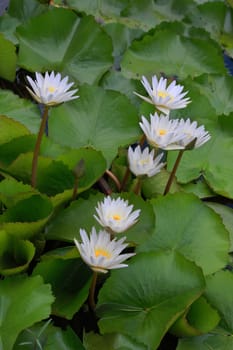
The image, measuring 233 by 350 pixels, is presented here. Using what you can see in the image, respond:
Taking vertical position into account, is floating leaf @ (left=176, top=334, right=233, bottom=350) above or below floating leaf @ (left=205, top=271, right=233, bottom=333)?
below

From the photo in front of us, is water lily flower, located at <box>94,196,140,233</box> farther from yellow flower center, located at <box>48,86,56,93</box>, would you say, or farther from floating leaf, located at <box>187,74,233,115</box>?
floating leaf, located at <box>187,74,233,115</box>

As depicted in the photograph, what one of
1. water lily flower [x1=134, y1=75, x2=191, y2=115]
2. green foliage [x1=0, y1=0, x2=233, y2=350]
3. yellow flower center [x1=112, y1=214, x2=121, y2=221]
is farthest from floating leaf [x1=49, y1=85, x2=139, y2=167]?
yellow flower center [x1=112, y1=214, x2=121, y2=221]

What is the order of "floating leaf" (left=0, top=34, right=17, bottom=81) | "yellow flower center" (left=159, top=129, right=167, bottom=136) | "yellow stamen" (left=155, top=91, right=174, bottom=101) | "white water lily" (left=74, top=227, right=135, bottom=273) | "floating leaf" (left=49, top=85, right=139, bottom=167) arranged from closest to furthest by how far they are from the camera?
1. "white water lily" (left=74, top=227, right=135, bottom=273)
2. "yellow flower center" (left=159, top=129, right=167, bottom=136)
3. "yellow stamen" (left=155, top=91, right=174, bottom=101)
4. "floating leaf" (left=49, top=85, right=139, bottom=167)
5. "floating leaf" (left=0, top=34, right=17, bottom=81)

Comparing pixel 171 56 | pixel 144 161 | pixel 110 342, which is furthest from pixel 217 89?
pixel 110 342

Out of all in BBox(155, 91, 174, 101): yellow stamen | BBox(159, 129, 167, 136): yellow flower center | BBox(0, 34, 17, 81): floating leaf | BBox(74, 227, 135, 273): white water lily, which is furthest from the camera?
BBox(0, 34, 17, 81): floating leaf

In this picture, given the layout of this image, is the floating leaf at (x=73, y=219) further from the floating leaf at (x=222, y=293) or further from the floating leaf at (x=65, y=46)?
the floating leaf at (x=65, y=46)

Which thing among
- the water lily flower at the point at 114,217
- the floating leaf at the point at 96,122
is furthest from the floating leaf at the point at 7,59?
Answer: the water lily flower at the point at 114,217

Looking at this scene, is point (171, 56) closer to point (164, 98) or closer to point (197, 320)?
point (164, 98)
